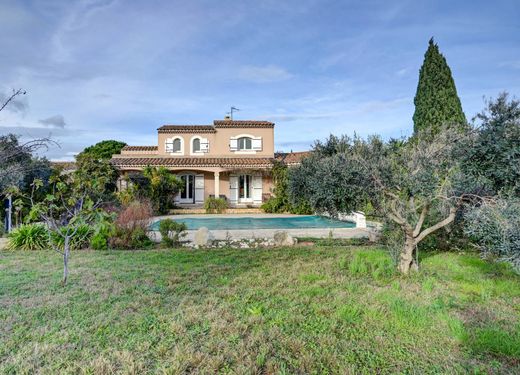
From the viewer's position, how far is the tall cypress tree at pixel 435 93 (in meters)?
23.2

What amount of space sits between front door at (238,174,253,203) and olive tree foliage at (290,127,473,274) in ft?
73.8

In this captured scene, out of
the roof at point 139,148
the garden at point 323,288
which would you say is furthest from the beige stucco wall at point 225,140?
the garden at point 323,288

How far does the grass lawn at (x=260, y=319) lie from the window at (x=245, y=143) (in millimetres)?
23421

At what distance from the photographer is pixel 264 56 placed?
16.8 m

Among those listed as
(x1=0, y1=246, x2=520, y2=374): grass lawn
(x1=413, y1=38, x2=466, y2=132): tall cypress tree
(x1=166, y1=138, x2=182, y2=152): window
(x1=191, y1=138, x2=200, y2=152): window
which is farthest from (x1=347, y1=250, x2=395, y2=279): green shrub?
(x1=166, y1=138, x2=182, y2=152): window

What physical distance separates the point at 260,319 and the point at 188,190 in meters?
26.8

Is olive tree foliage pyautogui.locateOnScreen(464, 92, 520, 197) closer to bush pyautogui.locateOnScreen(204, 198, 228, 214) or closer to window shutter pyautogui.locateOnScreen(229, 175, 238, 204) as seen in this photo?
bush pyautogui.locateOnScreen(204, 198, 228, 214)

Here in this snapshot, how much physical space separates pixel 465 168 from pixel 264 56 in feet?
44.6

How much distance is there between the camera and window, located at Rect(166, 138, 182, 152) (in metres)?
30.8

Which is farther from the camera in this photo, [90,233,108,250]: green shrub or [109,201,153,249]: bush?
[109,201,153,249]: bush

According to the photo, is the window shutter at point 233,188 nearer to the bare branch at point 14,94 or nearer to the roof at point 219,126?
the roof at point 219,126

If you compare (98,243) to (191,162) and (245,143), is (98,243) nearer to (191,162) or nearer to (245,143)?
(191,162)

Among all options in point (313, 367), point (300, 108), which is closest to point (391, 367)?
point (313, 367)

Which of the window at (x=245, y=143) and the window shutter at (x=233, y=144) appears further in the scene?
the window at (x=245, y=143)
